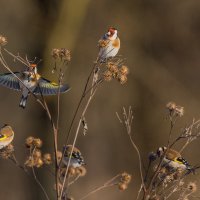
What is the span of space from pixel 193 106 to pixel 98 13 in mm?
1902

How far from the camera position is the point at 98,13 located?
9812 mm

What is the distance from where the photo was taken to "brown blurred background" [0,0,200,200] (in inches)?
372

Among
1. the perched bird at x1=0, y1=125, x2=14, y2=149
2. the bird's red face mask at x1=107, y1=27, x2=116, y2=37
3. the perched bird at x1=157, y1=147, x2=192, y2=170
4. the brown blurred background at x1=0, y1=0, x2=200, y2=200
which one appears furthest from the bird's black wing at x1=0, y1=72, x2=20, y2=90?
the brown blurred background at x1=0, y1=0, x2=200, y2=200

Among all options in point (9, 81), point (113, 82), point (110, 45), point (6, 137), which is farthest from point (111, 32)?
point (113, 82)

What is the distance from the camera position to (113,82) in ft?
32.6

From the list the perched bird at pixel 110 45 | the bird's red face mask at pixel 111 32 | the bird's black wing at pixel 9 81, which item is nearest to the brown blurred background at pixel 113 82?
the bird's black wing at pixel 9 81

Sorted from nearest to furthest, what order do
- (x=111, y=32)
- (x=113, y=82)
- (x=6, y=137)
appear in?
(x=111, y=32) < (x=6, y=137) < (x=113, y=82)

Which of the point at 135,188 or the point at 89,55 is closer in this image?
the point at 89,55

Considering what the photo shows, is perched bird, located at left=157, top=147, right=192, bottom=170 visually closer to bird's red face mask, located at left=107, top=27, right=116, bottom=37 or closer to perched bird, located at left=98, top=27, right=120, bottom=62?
perched bird, located at left=98, top=27, right=120, bottom=62

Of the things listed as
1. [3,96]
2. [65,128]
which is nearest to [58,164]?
[65,128]

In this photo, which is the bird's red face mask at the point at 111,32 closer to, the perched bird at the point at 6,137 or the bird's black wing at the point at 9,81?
the bird's black wing at the point at 9,81

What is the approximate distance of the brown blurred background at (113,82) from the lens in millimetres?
9445

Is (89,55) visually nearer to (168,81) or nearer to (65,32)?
(65,32)

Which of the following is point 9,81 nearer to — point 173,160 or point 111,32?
point 111,32
